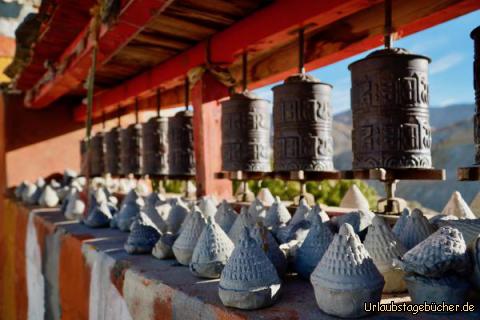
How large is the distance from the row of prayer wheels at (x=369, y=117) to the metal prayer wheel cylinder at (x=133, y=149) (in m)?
2.27

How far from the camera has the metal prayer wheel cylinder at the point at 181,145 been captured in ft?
12.0

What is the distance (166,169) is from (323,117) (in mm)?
1899

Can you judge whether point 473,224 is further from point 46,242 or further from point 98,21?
point 46,242

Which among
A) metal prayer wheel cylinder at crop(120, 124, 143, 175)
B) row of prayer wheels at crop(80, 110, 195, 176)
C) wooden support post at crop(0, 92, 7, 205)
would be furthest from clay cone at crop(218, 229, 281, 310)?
wooden support post at crop(0, 92, 7, 205)

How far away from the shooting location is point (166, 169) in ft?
13.2

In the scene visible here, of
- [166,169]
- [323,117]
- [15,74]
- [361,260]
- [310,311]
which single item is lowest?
[310,311]

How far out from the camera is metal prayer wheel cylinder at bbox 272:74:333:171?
249cm

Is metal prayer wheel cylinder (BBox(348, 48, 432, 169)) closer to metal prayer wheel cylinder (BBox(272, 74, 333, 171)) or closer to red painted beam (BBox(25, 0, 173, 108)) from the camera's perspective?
metal prayer wheel cylinder (BBox(272, 74, 333, 171))

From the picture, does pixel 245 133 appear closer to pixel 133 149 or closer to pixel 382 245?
pixel 382 245

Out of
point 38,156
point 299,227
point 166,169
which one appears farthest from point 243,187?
point 38,156

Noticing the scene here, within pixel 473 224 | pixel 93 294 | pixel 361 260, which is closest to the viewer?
pixel 361 260

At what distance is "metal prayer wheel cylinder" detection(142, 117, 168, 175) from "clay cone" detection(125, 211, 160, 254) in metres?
1.70

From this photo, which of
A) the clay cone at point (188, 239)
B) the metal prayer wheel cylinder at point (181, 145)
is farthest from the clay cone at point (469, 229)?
the metal prayer wheel cylinder at point (181, 145)

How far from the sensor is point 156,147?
396cm
